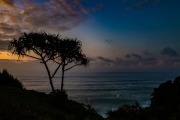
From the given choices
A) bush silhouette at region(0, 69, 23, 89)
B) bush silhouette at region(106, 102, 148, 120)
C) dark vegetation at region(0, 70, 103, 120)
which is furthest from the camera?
bush silhouette at region(0, 69, 23, 89)

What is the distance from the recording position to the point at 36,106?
19.2m

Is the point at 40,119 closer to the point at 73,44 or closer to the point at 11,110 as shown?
the point at 11,110

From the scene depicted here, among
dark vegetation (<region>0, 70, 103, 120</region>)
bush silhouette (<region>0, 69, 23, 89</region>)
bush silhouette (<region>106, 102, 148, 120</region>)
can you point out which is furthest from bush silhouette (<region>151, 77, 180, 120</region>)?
bush silhouette (<region>0, 69, 23, 89</region>)

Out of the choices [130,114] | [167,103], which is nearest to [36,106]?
[130,114]

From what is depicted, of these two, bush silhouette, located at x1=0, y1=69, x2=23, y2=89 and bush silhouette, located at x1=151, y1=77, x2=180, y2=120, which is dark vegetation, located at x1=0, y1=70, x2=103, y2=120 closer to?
bush silhouette, located at x1=0, y1=69, x2=23, y2=89

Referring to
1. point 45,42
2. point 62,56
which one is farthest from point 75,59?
point 45,42

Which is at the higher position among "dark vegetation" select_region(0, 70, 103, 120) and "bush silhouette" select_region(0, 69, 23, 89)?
"bush silhouette" select_region(0, 69, 23, 89)

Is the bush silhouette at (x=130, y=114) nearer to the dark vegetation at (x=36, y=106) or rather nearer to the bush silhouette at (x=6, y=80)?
the dark vegetation at (x=36, y=106)

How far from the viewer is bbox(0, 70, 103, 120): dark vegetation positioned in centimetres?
1469

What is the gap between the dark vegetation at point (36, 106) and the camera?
1469 cm

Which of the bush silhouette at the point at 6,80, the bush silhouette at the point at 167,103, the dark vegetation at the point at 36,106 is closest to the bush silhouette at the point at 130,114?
the bush silhouette at the point at 167,103

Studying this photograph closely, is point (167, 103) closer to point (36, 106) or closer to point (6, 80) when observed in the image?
point (36, 106)

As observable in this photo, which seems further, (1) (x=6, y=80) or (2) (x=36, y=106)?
(1) (x=6, y=80)

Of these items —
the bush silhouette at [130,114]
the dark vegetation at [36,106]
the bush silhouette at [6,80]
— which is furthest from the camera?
the bush silhouette at [6,80]
